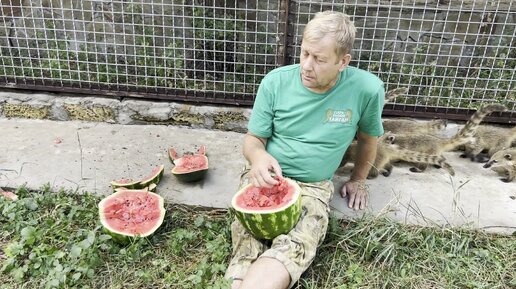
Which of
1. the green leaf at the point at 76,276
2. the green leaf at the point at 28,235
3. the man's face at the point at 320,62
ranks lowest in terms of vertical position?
the green leaf at the point at 76,276

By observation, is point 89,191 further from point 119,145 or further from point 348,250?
point 348,250

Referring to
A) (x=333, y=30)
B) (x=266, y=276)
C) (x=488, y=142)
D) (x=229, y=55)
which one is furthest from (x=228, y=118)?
(x=488, y=142)

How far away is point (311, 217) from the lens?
301cm

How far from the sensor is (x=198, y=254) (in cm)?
322

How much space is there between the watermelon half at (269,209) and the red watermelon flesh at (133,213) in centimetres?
76

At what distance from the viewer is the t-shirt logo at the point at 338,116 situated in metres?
3.11

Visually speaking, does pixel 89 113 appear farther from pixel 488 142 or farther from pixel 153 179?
pixel 488 142

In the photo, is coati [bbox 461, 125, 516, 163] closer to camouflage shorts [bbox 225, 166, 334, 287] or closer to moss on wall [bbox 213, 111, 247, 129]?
camouflage shorts [bbox 225, 166, 334, 287]

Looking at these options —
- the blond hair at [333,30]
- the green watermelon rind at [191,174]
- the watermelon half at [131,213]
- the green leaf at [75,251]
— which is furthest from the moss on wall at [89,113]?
the blond hair at [333,30]

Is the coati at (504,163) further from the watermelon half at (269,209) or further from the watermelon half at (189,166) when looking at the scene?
the watermelon half at (189,166)

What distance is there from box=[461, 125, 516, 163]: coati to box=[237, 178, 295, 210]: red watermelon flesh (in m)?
2.40

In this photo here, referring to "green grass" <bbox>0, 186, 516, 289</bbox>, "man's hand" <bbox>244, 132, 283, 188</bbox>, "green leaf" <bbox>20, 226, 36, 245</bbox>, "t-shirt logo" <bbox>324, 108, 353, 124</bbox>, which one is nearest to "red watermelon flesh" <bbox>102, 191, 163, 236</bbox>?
"green grass" <bbox>0, 186, 516, 289</bbox>

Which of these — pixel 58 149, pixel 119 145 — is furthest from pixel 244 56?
pixel 58 149

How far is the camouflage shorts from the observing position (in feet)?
8.94
